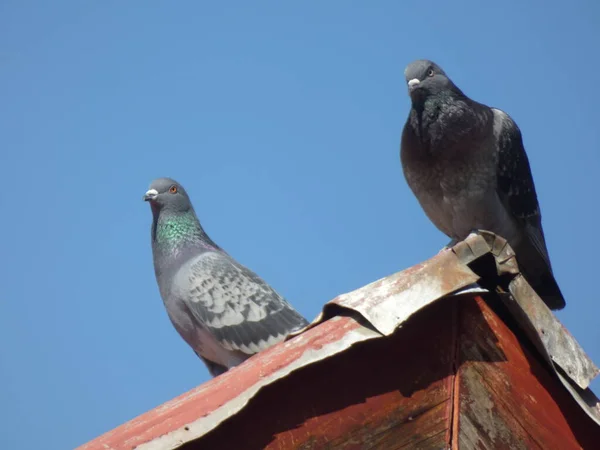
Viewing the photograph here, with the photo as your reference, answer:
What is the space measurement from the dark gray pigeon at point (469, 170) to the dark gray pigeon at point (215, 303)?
1.72 metres

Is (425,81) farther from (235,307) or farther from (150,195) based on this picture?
(150,195)

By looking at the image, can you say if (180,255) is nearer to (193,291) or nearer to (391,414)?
(193,291)

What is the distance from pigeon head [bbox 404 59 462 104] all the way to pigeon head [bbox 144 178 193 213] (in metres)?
2.77

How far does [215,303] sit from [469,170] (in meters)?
2.55

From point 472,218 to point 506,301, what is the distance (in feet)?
14.1

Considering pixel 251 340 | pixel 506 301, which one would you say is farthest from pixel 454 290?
pixel 251 340

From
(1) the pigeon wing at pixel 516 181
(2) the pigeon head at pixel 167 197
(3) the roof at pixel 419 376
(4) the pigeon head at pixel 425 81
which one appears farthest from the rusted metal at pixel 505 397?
(2) the pigeon head at pixel 167 197

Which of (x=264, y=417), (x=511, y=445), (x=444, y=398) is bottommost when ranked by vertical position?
(x=511, y=445)

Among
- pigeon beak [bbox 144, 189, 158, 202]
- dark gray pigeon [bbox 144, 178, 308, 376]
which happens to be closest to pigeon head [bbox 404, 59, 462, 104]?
dark gray pigeon [bbox 144, 178, 308, 376]

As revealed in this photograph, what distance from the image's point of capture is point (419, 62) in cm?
888

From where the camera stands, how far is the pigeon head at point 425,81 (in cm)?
862

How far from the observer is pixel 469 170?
834 cm

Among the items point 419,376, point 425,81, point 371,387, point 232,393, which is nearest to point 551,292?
point 425,81

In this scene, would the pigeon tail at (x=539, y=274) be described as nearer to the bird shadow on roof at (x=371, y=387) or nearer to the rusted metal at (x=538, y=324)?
the rusted metal at (x=538, y=324)
